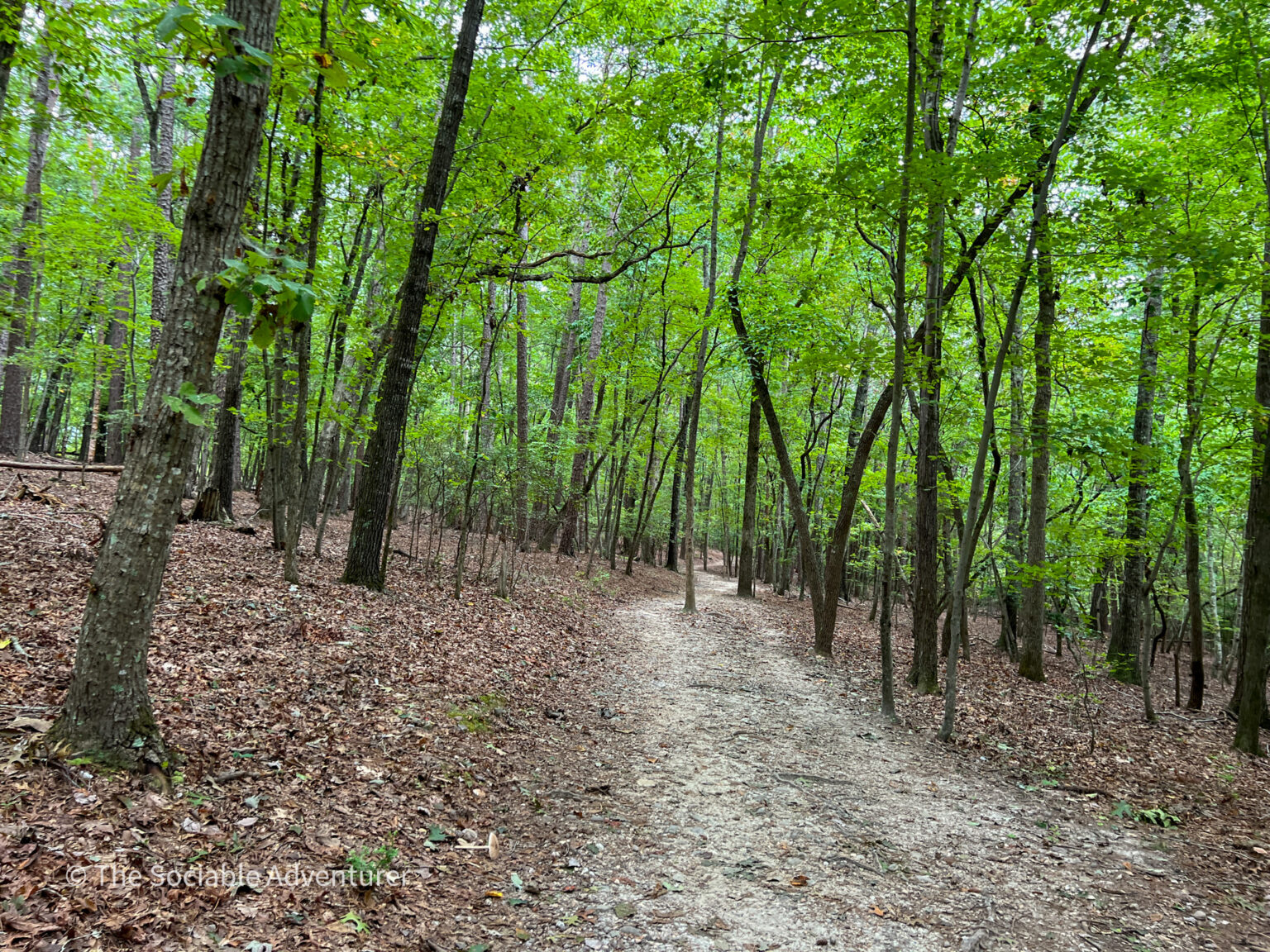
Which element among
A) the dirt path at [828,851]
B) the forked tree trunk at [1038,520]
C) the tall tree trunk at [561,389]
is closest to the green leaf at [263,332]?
the dirt path at [828,851]

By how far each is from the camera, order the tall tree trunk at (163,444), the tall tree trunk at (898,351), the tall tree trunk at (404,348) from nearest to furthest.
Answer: the tall tree trunk at (163,444), the tall tree trunk at (898,351), the tall tree trunk at (404,348)

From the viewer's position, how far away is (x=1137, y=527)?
35.4 ft

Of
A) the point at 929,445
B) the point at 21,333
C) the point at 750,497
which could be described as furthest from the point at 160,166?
the point at 750,497

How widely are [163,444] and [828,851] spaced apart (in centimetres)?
471

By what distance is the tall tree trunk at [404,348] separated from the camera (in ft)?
26.2

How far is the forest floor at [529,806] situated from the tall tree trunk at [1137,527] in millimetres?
3590

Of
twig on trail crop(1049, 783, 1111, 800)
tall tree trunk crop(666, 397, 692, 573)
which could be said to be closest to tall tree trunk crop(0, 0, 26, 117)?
twig on trail crop(1049, 783, 1111, 800)

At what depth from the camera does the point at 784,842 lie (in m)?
4.19

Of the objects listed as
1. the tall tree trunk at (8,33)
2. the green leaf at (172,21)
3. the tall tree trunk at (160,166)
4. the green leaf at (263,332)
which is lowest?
the green leaf at (263,332)

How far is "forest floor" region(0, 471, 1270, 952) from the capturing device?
2709 millimetres

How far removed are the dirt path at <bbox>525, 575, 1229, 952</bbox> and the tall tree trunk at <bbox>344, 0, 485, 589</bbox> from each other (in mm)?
3887

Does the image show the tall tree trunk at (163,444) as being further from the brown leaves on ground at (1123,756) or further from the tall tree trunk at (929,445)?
the tall tree trunk at (929,445)

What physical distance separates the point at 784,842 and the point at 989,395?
511 cm

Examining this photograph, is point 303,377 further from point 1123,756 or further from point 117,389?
point 117,389
